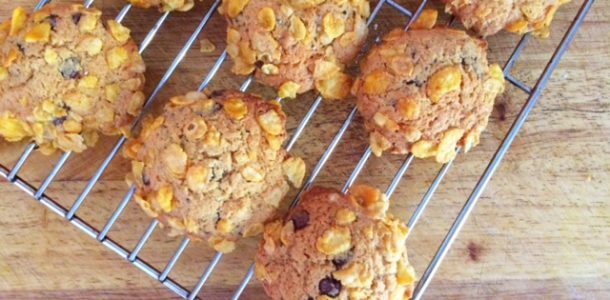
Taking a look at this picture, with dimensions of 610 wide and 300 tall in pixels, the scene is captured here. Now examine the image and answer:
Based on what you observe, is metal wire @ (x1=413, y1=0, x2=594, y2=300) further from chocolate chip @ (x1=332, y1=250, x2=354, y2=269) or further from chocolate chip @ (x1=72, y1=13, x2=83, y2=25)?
chocolate chip @ (x1=72, y1=13, x2=83, y2=25)

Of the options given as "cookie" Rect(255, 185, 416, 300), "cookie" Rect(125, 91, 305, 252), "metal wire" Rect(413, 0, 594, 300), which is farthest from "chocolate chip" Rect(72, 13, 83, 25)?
"metal wire" Rect(413, 0, 594, 300)

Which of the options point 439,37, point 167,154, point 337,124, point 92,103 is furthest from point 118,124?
point 439,37

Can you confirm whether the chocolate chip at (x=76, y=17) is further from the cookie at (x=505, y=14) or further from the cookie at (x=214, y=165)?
the cookie at (x=505, y=14)

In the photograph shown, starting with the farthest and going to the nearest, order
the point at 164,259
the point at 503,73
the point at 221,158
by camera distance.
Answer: the point at 164,259
the point at 503,73
the point at 221,158

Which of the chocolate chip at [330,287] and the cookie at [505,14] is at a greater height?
the cookie at [505,14]

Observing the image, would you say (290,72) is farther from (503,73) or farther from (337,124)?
(503,73)

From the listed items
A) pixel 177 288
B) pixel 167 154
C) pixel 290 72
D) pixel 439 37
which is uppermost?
pixel 439 37

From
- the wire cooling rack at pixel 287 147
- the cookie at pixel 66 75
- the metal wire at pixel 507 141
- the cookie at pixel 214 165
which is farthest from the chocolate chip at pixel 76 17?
the metal wire at pixel 507 141
